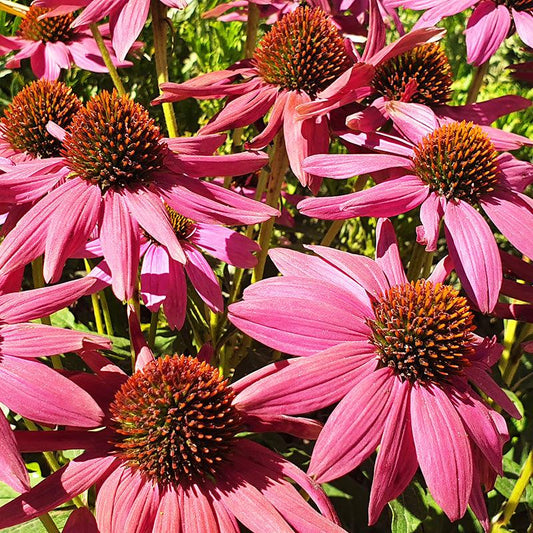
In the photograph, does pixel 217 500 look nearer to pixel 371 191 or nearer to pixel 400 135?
pixel 371 191

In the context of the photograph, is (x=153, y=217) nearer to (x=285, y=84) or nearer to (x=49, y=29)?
(x=285, y=84)

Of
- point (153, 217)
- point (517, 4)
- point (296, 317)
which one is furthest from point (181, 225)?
point (517, 4)

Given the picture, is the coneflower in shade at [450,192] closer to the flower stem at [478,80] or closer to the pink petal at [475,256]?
the pink petal at [475,256]

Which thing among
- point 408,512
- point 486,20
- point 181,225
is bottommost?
point 408,512

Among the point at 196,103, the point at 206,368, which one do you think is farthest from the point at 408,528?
the point at 196,103

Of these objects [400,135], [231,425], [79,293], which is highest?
[400,135]

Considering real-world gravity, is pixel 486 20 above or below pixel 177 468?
above
